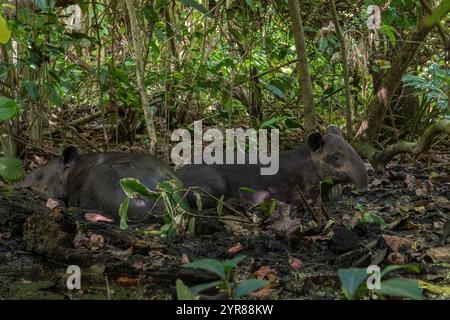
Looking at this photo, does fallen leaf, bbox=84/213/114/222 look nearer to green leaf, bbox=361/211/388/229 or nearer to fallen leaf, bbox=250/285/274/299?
green leaf, bbox=361/211/388/229

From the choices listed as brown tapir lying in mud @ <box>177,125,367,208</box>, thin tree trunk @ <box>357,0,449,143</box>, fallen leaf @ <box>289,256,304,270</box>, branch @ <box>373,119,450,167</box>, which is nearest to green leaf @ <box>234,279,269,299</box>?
fallen leaf @ <box>289,256,304,270</box>

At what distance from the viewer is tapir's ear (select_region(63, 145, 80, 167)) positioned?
6207 millimetres

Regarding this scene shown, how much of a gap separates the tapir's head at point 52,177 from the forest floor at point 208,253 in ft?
3.68

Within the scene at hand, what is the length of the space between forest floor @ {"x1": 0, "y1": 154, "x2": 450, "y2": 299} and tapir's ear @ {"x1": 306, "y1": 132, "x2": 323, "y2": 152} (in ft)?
5.22

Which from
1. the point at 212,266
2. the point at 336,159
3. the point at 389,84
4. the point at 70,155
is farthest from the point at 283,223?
the point at 389,84

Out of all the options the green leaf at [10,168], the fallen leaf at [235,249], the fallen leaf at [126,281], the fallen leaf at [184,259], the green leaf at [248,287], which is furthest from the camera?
the fallen leaf at [235,249]

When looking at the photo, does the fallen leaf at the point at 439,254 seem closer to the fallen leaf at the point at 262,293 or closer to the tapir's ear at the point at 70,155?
the fallen leaf at the point at 262,293

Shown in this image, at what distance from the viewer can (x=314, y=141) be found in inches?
257

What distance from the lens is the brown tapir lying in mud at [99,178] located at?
5.14m

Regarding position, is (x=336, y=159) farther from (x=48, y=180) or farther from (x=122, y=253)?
(x=122, y=253)

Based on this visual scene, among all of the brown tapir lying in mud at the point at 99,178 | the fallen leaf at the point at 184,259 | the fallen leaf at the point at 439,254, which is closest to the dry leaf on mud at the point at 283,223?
the fallen leaf at the point at 184,259

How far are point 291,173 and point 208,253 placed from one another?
2767 mm

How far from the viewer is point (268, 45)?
7445 millimetres
